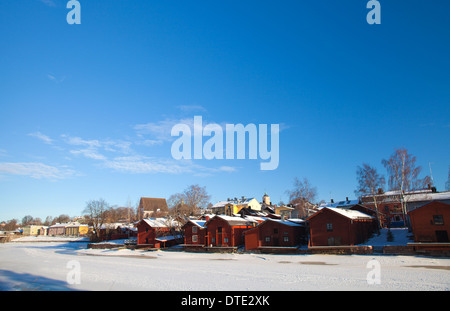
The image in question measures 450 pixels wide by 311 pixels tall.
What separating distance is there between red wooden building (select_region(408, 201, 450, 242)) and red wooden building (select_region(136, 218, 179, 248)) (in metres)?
44.9

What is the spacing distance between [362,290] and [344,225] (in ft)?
A: 79.4

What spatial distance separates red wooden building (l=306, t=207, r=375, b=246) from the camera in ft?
132

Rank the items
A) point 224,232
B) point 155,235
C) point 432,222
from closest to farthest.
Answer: point 432,222 → point 224,232 → point 155,235

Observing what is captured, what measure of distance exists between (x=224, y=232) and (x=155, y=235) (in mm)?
18205

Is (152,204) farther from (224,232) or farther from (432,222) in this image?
(432,222)

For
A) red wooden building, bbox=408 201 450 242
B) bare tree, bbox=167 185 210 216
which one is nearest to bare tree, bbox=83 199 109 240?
bare tree, bbox=167 185 210 216

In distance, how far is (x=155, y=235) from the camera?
6047 cm

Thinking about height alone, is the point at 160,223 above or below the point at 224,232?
above

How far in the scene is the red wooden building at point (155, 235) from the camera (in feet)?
196

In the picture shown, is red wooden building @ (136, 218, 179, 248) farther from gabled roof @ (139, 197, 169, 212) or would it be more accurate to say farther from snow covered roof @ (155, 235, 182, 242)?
gabled roof @ (139, 197, 169, 212)

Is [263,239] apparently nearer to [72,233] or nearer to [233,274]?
[233,274]

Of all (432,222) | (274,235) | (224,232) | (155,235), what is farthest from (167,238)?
(432,222)

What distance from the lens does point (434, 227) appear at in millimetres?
35125
